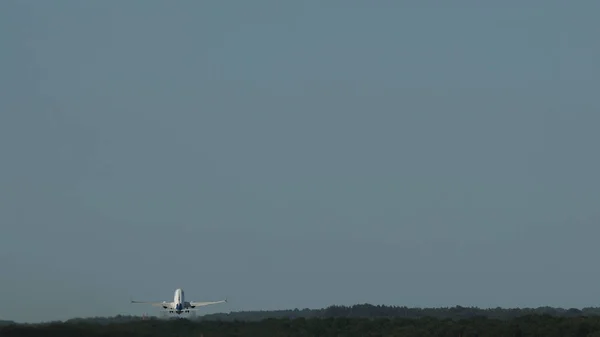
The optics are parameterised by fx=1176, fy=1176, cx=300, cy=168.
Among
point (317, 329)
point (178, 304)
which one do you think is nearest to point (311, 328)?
point (317, 329)

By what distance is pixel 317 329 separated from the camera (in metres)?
118

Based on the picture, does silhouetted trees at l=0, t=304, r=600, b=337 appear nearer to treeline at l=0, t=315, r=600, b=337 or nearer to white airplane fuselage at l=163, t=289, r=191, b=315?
treeline at l=0, t=315, r=600, b=337

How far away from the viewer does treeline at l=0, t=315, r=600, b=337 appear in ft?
339

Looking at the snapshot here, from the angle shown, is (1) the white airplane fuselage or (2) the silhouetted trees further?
(1) the white airplane fuselage

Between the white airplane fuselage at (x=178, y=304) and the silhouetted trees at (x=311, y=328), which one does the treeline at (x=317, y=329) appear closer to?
the silhouetted trees at (x=311, y=328)

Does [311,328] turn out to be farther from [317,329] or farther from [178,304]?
[178,304]

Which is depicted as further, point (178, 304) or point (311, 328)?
point (178, 304)

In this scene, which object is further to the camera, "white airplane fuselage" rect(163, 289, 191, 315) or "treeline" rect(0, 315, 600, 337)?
"white airplane fuselage" rect(163, 289, 191, 315)

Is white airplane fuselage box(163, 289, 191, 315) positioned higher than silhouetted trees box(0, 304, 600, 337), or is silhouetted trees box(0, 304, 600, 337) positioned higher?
white airplane fuselage box(163, 289, 191, 315)

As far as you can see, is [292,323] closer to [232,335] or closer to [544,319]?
[232,335]

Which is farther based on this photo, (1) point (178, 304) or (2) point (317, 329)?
(1) point (178, 304)

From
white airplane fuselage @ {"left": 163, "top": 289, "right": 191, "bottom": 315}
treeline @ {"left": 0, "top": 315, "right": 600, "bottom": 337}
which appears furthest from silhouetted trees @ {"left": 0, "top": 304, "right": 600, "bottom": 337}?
white airplane fuselage @ {"left": 163, "top": 289, "right": 191, "bottom": 315}

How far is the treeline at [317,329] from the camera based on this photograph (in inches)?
4065

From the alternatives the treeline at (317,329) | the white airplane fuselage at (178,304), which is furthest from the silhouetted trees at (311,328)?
the white airplane fuselage at (178,304)
